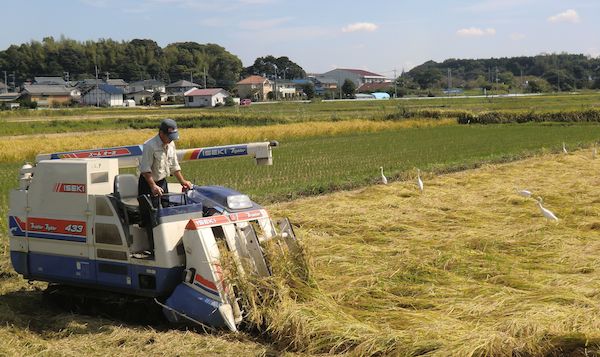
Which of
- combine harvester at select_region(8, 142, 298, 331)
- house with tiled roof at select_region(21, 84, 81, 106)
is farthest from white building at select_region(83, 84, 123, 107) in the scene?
combine harvester at select_region(8, 142, 298, 331)

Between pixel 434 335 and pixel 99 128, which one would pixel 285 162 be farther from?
pixel 99 128

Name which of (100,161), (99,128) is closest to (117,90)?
(99,128)

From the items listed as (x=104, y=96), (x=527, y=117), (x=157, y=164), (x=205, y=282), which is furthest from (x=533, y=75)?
(x=205, y=282)

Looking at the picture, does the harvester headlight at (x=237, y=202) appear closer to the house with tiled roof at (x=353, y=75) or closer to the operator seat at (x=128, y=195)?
the operator seat at (x=128, y=195)

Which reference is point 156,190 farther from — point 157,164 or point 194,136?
point 194,136

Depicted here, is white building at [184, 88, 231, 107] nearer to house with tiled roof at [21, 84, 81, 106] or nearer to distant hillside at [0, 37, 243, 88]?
house with tiled roof at [21, 84, 81, 106]

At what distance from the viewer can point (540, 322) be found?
5555 millimetres

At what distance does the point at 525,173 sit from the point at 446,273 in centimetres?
1110

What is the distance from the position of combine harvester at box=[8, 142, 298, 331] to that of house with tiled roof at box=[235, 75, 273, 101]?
111 meters

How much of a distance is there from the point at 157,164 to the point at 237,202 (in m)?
0.96

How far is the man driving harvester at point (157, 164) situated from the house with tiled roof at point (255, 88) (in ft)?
365

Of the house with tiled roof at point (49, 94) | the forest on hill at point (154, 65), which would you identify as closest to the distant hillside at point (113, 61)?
the forest on hill at point (154, 65)

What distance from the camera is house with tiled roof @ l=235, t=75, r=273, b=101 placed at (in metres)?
119

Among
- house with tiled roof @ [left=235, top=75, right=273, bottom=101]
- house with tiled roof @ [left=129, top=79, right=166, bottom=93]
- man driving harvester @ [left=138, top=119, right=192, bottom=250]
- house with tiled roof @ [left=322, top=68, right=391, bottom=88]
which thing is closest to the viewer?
man driving harvester @ [left=138, top=119, right=192, bottom=250]
